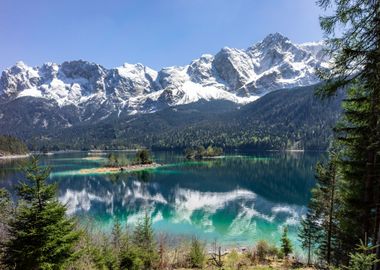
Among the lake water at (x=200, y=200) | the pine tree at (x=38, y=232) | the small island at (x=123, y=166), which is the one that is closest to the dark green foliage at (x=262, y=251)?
the lake water at (x=200, y=200)

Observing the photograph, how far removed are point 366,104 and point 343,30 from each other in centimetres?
635

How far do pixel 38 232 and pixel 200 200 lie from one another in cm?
6272

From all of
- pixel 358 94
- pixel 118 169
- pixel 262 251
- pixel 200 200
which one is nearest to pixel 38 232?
pixel 358 94

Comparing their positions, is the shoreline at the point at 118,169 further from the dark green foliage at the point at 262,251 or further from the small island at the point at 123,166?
the dark green foliage at the point at 262,251

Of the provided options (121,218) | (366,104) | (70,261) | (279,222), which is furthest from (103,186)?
(366,104)

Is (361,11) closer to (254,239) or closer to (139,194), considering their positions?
(254,239)

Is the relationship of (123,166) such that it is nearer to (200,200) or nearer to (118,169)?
(118,169)

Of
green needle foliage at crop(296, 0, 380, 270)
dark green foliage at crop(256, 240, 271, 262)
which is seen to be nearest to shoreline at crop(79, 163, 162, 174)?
dark green foliage at crop(256, 240, 271, 262)

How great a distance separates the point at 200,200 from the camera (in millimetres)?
77375

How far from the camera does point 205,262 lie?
94.6 feet

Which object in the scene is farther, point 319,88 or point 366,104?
point 366,104

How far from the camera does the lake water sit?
52.7 meters

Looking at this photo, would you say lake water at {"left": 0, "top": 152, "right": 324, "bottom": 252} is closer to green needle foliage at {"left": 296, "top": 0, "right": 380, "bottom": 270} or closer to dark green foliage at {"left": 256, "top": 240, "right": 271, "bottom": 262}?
dark green foliage at {"left": 256, "top": 240, "right": 271, "bottom": 262}

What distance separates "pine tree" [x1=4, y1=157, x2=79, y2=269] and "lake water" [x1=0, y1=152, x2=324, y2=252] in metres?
21.2
